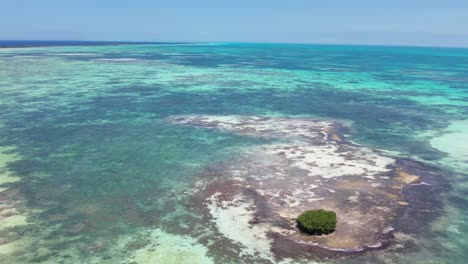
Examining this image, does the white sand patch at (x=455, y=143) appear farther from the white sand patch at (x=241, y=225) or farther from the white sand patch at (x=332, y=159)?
the white sand patch at (x=241, y=225)

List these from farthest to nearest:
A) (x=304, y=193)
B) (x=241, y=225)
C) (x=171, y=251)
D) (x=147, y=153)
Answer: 1. (x=147, y=153)
2. (x=304, y=193)
3. (x=241, y=225)
4. (x=171, y=251)

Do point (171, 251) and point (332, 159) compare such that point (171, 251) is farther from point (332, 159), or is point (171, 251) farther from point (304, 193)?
point (332, 159)

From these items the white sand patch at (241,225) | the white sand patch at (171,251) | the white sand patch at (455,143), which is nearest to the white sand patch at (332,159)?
the white sand patch at (455,143)

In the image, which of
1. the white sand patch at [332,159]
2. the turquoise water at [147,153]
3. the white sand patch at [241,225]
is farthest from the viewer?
the white sand patch at [332,159]

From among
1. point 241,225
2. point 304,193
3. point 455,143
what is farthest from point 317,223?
point 455,143

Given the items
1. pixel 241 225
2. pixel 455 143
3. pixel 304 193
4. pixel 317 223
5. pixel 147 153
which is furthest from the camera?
pixel 455 143
